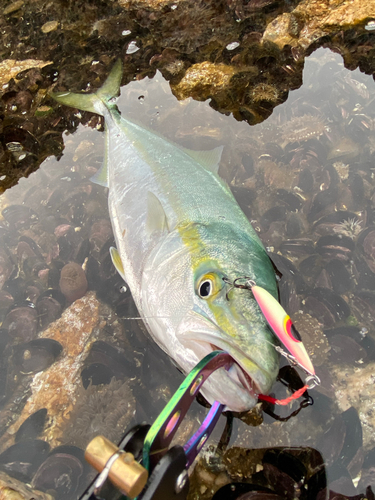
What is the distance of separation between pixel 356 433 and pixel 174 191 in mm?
1913

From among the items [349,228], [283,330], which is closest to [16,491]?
[283,330]

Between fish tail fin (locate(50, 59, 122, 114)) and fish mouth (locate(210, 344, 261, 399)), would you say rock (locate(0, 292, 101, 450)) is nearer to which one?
fish mouth (locate(210, 344, 261, 399))

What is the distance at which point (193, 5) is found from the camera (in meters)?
4.53

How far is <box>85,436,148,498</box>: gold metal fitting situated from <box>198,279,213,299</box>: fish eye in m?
0.74

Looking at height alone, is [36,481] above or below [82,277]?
below

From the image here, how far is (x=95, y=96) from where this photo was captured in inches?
128

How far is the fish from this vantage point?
128 centimetres

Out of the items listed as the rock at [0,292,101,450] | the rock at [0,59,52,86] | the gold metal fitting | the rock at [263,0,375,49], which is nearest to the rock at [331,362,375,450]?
the gold metal fitting

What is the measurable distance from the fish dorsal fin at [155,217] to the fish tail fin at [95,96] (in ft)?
5.40

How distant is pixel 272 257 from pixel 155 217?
1091mm

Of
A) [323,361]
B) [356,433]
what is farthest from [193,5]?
[356,433]

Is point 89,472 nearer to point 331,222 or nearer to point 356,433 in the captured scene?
point 356,433

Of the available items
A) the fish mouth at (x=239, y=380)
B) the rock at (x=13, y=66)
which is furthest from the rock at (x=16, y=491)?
the rock at (x=13, y=66)

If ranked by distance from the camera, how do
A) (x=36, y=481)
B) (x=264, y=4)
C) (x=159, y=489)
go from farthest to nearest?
1. (x=264, y=4)
2. (x=36, y=481)
3. (x=159, y=489)
